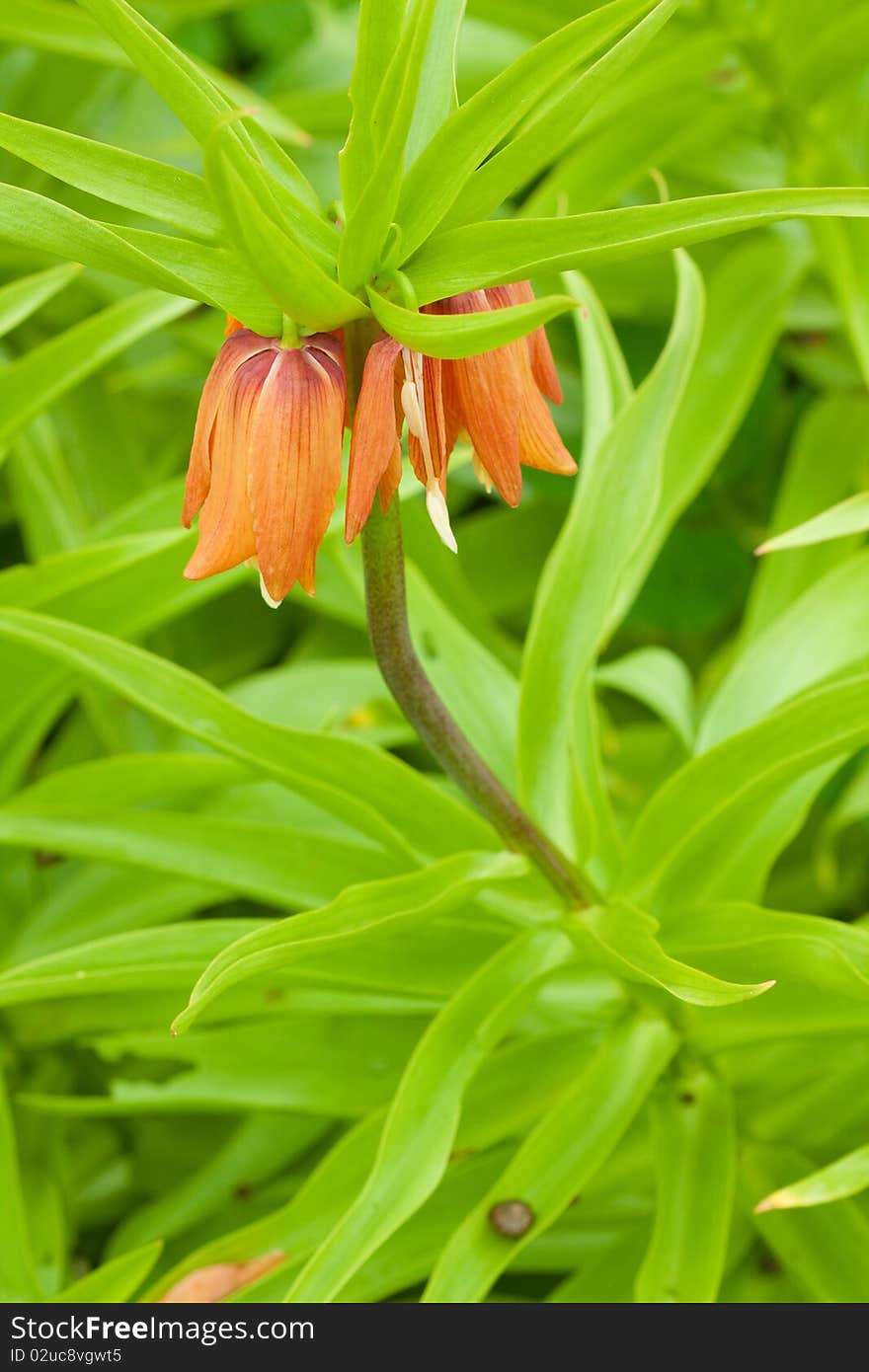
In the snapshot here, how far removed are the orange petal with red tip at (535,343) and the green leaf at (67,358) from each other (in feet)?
1.27

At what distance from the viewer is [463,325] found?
1.49ft

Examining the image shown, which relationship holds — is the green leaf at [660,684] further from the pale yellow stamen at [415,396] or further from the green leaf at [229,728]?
the pale yellow stamen at [415,396]

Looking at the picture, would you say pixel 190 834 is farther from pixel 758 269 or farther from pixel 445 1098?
pixel 758 269

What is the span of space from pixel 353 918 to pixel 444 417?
0.85 feet

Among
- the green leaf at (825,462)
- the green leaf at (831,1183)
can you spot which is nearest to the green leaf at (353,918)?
the green leaf at (831,1183)

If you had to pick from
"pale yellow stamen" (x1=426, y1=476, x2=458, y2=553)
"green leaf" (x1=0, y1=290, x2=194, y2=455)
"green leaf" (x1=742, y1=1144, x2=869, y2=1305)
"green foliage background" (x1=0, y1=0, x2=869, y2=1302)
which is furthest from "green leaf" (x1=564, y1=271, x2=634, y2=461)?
"green leaf" (x1=742, y1=1144, x2=869, y2=1305)

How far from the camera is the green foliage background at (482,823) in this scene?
74 cm

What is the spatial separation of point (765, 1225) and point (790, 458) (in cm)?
72

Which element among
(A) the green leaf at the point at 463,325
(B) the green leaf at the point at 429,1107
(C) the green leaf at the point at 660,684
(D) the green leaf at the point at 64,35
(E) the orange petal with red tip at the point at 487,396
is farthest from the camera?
(D) the green leaf at the point at 64,35

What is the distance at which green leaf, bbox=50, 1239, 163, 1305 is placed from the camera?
83 centimetres

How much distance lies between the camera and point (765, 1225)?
2.88 ft

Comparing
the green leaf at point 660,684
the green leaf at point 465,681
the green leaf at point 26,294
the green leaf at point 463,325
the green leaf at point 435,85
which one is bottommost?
the green leaf at point 660,684

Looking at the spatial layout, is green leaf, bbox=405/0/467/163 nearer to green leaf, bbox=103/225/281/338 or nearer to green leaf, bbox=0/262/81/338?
green leaf, bbox=103/225/281/338

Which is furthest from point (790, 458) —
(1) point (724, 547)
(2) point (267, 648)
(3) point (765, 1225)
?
(3) point (765, 1225)
